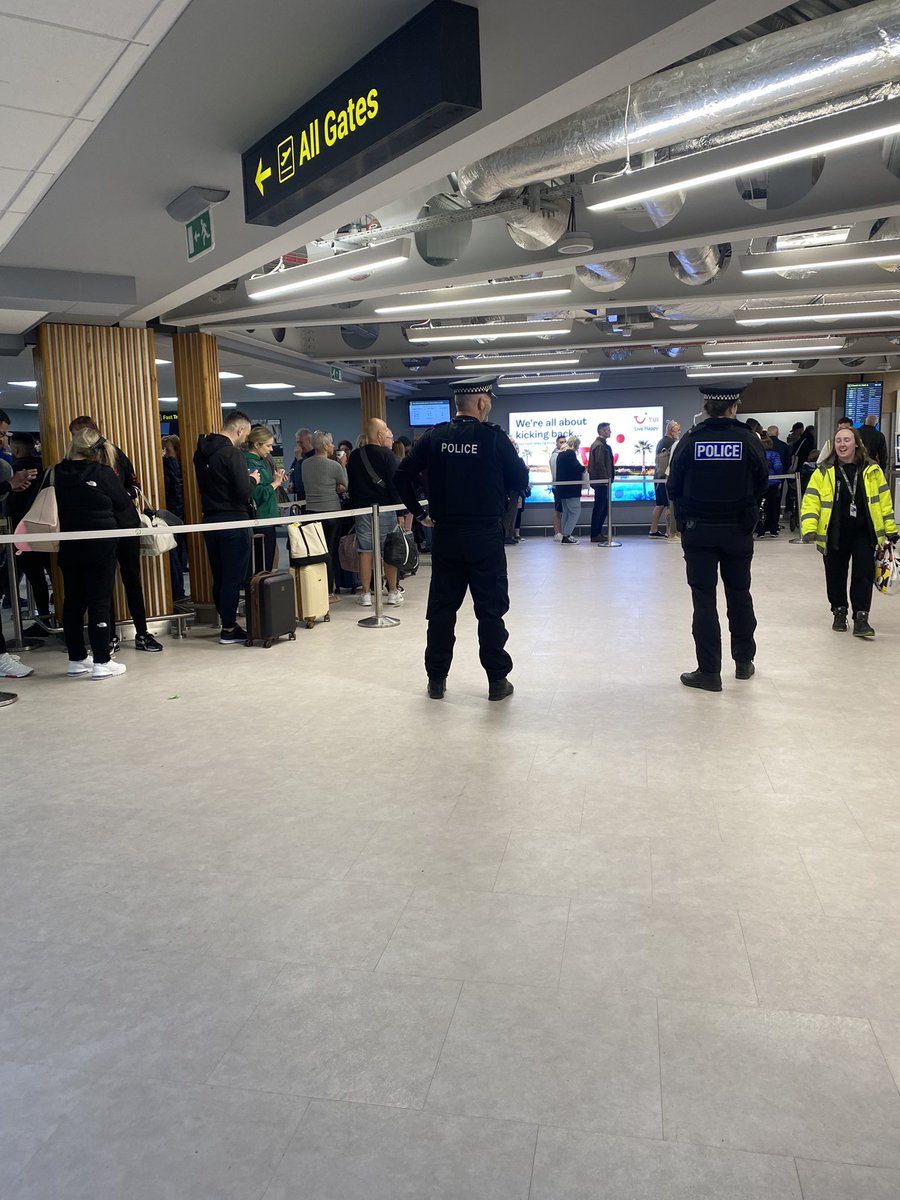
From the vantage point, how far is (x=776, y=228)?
500 cm

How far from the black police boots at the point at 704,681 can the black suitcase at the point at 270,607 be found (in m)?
3.04

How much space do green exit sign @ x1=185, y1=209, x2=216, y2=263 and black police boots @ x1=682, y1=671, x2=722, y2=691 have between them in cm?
345

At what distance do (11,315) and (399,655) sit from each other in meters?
3.77

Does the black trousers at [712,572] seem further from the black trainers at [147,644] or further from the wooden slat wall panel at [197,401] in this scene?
the wooden slat wall panel at [197,401]

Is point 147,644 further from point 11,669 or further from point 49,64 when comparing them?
point 49,64

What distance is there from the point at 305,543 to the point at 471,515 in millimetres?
2858

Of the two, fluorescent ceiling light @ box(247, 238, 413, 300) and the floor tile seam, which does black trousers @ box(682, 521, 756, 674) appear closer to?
fluorescent ceiling light @ box(247, 238, 413, 300)

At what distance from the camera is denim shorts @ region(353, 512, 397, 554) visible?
789 centimetres

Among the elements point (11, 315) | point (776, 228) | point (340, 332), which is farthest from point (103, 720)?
point (340, 332)

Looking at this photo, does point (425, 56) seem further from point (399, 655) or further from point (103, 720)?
point (399, 655)

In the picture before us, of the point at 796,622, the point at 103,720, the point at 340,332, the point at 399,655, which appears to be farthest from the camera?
the point at 340,332

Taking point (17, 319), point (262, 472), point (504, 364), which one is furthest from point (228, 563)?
point (504, 364)

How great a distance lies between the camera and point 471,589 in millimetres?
4668

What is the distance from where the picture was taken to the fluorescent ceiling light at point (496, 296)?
692 cm
